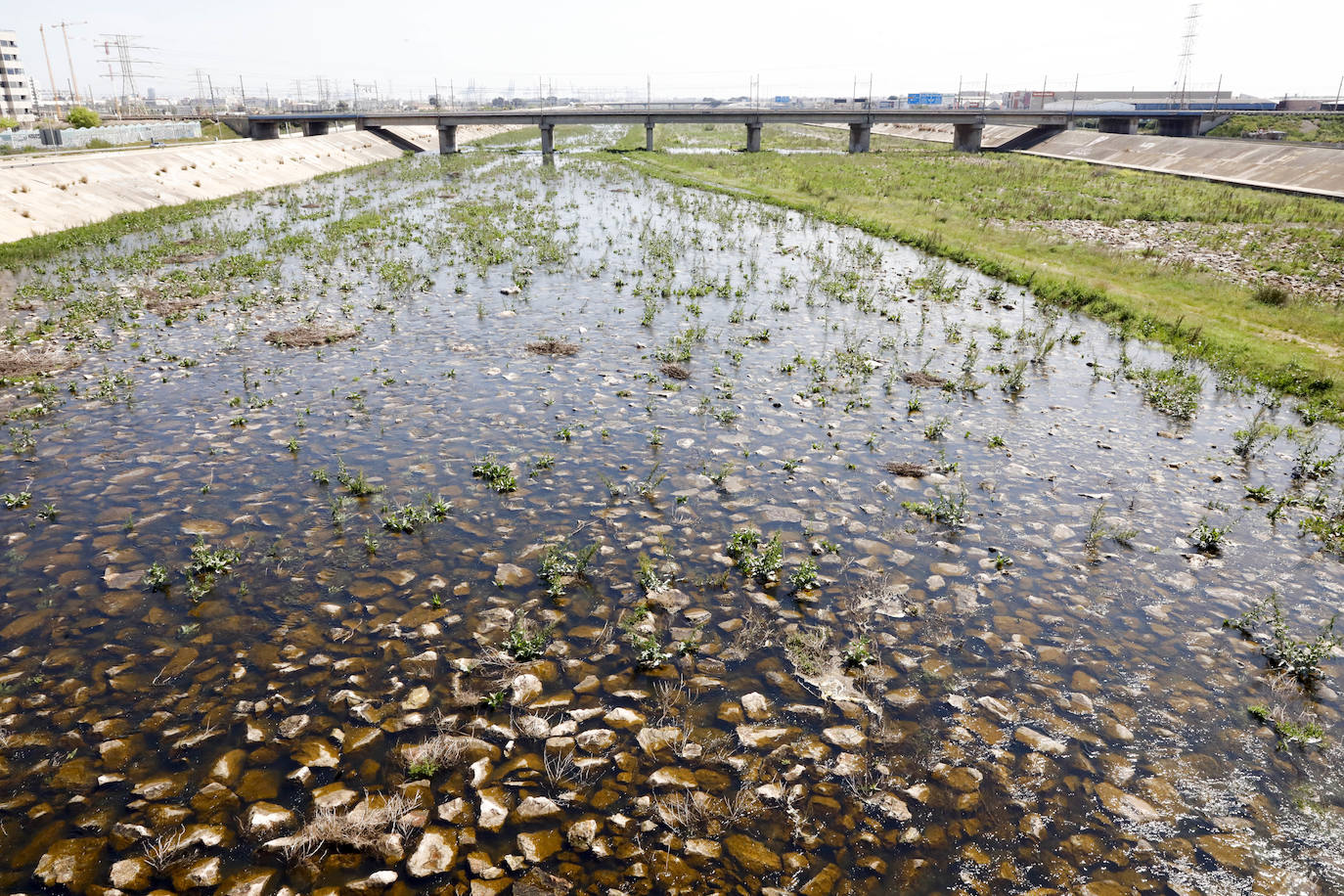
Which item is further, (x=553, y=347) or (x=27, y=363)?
(x=553, y=347)

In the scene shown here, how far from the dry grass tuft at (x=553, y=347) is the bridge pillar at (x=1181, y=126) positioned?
139856mm

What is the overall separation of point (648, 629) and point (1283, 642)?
789 cm

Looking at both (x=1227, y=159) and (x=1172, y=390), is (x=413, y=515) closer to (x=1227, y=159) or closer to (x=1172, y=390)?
(x=1172, y=390)

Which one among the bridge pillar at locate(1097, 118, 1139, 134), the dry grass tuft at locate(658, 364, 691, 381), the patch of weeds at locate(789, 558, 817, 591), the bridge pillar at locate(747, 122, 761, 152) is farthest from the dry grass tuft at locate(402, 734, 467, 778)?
the bridge pillar at locate(1097, 118, 1139, 134)

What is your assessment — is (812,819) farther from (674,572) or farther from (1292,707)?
(1292,707)

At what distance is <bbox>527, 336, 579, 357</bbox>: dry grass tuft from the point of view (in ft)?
64.5

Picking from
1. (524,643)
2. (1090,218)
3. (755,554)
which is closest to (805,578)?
(755,554)

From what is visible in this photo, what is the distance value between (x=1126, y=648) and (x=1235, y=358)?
51.7ft

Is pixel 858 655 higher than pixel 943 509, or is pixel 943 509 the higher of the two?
pixel 943 509

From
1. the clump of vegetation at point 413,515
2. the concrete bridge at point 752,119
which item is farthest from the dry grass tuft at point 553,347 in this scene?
the concrete bridge at point 752,119

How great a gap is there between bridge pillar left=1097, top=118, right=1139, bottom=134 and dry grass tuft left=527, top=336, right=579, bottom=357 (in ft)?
415

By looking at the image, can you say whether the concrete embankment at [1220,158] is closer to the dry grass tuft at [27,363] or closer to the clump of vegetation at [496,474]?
the clump of vegetation at [496,474]

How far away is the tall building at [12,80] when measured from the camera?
18388cm

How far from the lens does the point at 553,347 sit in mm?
19922
